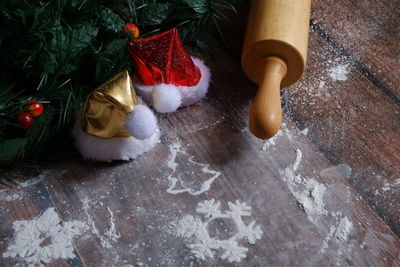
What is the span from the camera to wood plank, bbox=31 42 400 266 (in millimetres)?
679

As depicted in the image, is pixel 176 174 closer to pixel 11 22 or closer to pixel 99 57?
pixel 99 57

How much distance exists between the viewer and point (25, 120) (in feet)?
2.41

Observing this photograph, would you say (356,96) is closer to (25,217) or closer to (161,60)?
(161,60)

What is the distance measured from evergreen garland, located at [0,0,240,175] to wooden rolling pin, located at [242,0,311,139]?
212 mm

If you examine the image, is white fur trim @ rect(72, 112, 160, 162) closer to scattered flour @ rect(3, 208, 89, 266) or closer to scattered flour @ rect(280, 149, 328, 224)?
scattered flour @ rect(3, 208, 89, 266)

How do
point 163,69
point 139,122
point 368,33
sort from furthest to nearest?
1. point 368,33
2. point 163,69
3. point 139,122

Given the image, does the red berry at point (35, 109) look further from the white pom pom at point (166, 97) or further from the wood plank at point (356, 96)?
the wood plank at point (356, 96)

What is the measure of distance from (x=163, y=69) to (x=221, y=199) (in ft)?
0.77

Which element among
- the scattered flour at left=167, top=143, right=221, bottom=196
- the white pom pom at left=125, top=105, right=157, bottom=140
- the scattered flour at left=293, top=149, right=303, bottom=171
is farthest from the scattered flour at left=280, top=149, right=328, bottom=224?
the white pom pom at left=125, top=105, right=157, bottom=140

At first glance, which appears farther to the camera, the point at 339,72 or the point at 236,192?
the point at 339,72

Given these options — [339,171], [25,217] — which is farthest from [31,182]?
[339,171]

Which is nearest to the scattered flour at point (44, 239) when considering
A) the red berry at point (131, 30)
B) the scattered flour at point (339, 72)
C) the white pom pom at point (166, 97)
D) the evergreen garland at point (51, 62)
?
the evergreen garland at point (51, 62)

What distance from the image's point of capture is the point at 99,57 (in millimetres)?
779

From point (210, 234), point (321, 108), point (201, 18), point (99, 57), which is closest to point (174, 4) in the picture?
point (201, 18)
